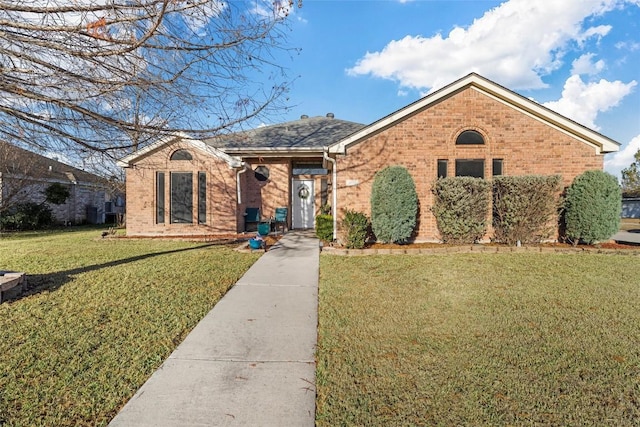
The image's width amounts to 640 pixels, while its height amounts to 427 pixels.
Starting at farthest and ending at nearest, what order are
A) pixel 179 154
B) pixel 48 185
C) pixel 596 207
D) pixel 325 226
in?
1. pixel 48 185
2. pixel 179 154
3. pixel 325 226
4. pixel 596 207

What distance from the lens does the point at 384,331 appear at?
12.4 feet

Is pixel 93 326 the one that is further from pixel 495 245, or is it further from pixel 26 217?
pixel 26 217

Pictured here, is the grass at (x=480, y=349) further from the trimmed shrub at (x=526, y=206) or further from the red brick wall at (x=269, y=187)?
the red brick wall at (x=269, y=187)

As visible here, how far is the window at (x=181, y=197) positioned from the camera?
12125mm

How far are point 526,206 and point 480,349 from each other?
6730mm

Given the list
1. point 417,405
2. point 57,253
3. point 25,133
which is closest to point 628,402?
point 417,405

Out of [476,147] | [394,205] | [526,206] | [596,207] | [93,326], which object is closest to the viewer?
[93,326]

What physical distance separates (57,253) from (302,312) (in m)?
8.15

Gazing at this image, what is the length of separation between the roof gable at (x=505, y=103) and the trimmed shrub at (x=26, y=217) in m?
17.2

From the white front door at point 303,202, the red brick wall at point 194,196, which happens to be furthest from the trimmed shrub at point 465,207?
the red brick wall at point 194,196

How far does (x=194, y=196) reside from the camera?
39.8ft

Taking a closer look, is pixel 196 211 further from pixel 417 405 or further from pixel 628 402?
pixel 628 402

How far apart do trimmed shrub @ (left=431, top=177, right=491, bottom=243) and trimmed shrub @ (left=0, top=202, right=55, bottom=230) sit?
800 inches

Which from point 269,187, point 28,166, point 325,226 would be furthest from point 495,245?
point 28,166
